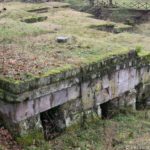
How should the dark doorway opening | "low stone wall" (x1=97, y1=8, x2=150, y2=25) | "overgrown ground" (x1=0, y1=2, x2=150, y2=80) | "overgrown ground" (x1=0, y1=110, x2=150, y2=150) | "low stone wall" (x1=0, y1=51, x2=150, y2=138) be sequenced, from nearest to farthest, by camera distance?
"low stone wall" (x1=0, y1=51, x2=150, y2=138) < "overgrown ground" (x1=0, y1=110, x2=150, y2=150) < "overgrown ground" (x1=0, y1=2, x2=150, y2=80) < the dark doorway opening < "low stone wall" (x1=97, y1=8, x2=150, y2=25)

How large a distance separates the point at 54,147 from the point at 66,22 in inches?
324

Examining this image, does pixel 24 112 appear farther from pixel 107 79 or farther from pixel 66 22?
pixel 66 22

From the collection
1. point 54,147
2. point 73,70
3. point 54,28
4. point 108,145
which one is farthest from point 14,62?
point 54,28

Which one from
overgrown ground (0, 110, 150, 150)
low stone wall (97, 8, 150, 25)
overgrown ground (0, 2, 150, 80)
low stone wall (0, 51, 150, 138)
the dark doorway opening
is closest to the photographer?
low stone wall (0, 51, 150, 138)

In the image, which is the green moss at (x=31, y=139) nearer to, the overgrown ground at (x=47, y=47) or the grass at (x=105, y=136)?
the grass at (x=105, y=136)

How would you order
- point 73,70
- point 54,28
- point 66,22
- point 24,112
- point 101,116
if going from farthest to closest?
1. point 66,22
2. point 54,28
3. point 101,116
4. point 73,70
5. point 24,112

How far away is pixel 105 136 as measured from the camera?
8.44m

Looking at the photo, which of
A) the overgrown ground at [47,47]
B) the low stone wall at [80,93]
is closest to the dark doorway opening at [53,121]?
the low stone wall at [80,93]

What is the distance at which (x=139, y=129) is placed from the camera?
350 inches

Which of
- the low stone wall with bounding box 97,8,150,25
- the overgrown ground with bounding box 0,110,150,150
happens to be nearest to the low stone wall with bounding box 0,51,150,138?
the overgrown ground with bounding box 0,110,150,150

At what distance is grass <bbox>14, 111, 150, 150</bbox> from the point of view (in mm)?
7914

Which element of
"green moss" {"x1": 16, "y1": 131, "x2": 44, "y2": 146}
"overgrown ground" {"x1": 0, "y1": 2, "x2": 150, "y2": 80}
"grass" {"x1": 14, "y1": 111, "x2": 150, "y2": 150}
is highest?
"overgrown ground" {"x1": 0, "y1": 2, "x2": 150, "y2": 80}

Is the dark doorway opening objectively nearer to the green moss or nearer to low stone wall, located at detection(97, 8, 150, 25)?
the green moss

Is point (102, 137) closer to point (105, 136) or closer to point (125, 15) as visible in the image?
point (105, 136)
